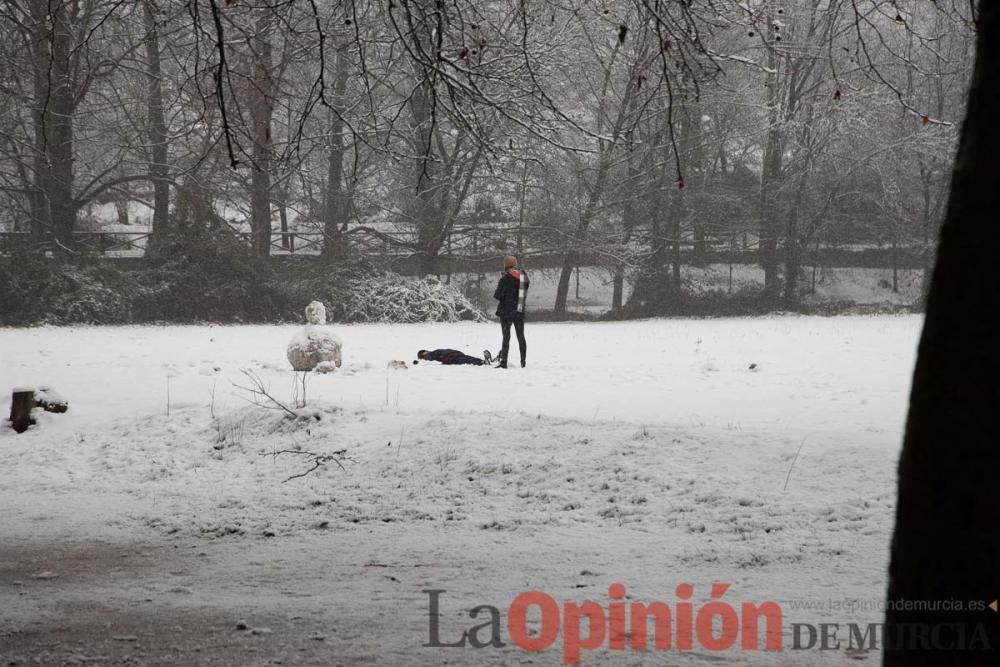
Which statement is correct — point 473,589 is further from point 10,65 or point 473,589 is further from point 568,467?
point 10,65

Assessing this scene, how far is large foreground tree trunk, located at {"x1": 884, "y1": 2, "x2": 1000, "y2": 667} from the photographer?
6.88ft

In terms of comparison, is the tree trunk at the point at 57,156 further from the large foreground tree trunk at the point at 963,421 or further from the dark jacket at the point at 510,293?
the large foreground tree trunk at the point at 963,421

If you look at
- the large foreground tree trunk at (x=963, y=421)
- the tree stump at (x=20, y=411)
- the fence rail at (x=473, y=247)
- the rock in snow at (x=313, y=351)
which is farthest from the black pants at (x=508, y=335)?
the fence rail at (x=473, y=247)

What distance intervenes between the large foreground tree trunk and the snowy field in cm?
175

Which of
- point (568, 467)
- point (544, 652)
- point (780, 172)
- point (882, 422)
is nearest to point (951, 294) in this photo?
point (544, 652)

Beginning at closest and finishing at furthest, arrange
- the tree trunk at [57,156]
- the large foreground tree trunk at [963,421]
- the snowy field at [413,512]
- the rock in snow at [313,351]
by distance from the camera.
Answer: the large foreground tree trunk at [963,421] < the snowy field at [413,512] < the rock in snow at [313,351] < the tree trunk at [57,156]

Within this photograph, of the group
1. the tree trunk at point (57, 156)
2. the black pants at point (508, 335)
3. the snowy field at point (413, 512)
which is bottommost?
the snowy field at point (413, 512)

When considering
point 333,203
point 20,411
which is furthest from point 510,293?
point 333,203

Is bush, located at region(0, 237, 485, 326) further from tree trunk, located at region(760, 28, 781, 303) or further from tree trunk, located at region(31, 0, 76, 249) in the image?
tree trunk, located at region(760, 28, 781, 303)

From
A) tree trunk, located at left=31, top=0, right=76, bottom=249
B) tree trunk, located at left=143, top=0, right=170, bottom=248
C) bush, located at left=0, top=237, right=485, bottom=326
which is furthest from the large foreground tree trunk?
bush, located at left=0, top=237, right=485, bottom=326

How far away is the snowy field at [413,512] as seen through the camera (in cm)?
421

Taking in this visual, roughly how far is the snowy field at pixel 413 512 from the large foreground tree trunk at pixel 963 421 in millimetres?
1754

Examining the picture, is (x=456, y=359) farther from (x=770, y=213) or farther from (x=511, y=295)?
(x=770, y=213)

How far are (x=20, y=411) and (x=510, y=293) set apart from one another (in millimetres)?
6859
